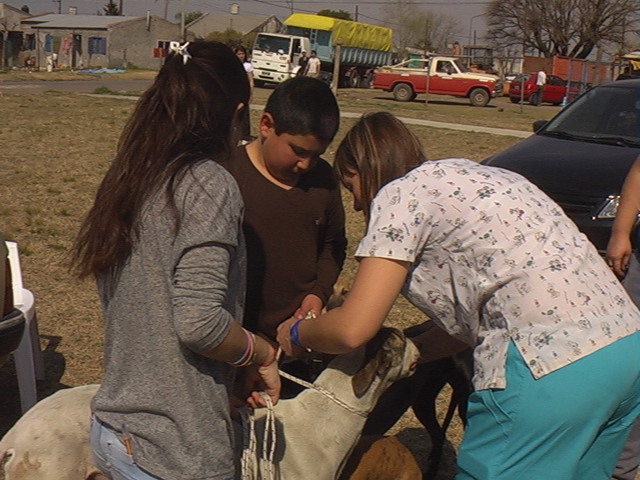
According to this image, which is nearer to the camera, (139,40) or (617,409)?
(617,409)

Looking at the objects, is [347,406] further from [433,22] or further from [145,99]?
[433,22]

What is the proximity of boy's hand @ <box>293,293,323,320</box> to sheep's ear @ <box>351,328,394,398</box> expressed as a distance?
0.29 meters

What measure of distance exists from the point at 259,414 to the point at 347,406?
12.0 inches

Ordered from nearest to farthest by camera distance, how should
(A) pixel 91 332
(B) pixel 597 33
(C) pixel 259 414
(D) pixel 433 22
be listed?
(C) pixel 259 414 → (A) pixel 91 332 → (B) pixel 597 33 → (D) pixel 433 22

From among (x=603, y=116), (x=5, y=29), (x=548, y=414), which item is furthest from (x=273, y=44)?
(x=548, y=414)

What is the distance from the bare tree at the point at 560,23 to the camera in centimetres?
6134

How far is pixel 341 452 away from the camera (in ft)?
9.26

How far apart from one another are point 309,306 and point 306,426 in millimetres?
441

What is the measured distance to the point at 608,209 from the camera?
23.0 feet

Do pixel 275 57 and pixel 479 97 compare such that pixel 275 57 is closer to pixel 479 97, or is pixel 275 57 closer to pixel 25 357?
pixel 479 97

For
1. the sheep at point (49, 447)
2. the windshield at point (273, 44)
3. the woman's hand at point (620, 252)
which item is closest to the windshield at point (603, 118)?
the woman's hand at point (620, 252)

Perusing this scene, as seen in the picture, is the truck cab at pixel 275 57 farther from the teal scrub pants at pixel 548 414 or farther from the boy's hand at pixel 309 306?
the teal scrub pants at pixel 548 414

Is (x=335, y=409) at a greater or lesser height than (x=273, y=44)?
lesser

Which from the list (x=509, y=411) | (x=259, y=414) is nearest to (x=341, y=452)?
(x=259, y=414)
